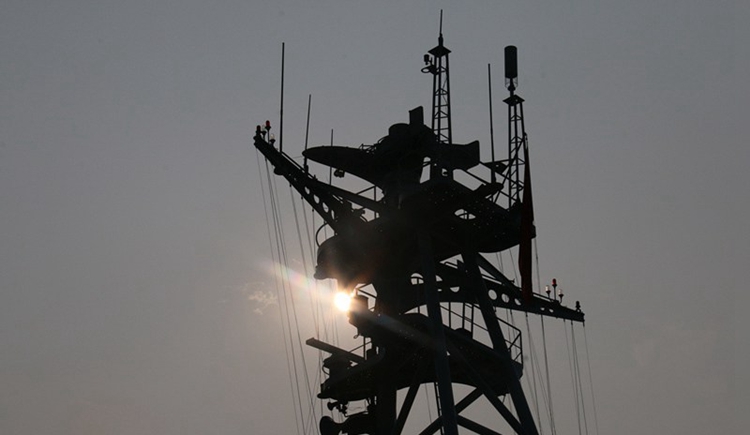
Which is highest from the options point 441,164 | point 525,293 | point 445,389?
point 441,164

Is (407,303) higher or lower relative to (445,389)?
higher

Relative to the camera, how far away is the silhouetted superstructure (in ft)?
130

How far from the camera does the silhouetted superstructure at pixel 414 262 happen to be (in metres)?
39.8

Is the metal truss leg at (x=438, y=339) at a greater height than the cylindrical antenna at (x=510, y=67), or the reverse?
the cylindrical antenna at (x=510, y=67)

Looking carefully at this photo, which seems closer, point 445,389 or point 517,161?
point 445,389

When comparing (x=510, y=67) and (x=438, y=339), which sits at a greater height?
(x=510, y=67)

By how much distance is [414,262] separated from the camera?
4203cm

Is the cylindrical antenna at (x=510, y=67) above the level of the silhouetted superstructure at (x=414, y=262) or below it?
above

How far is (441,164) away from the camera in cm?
4000

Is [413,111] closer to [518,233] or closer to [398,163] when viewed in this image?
[398,163]

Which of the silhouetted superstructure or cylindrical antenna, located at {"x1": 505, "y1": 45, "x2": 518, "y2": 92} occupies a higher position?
cylindrical antenna, located at {"x1": 505, "y1": 45, "x2": 518, "y2": 92}

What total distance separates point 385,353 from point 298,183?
19.7ft

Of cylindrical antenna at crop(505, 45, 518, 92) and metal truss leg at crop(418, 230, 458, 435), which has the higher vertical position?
cylindrical antenna at crop(505, 45, 518, 92)

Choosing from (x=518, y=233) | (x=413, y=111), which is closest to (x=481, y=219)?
(x=518, y=233)
